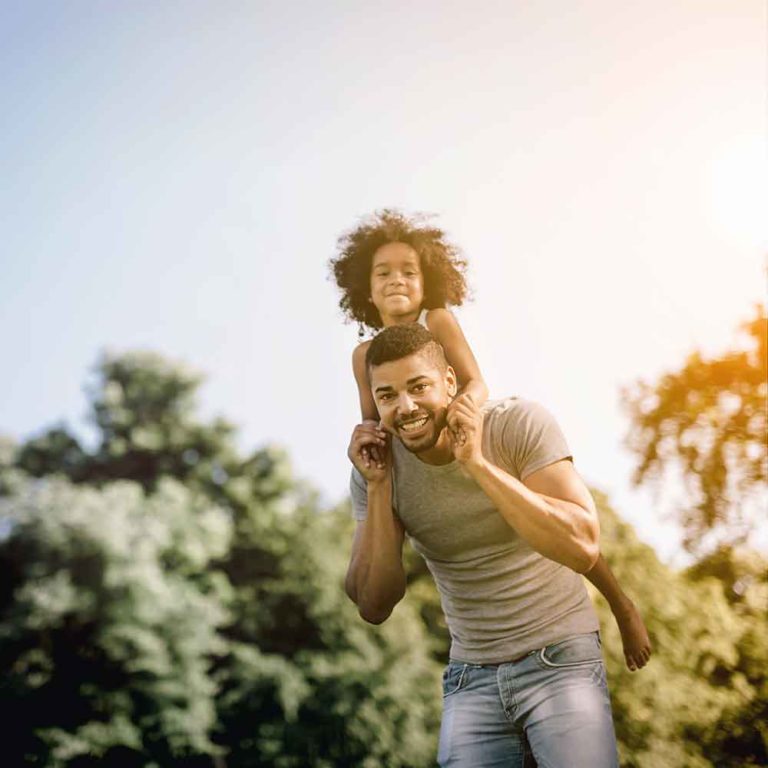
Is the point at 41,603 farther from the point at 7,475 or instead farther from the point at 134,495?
the point at 7,475

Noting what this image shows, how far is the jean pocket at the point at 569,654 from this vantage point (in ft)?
7.54

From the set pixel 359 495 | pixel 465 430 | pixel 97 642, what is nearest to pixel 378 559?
pixel 359 495

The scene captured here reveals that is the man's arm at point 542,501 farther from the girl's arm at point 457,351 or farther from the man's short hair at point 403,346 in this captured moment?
the girl's arm at point 457,351

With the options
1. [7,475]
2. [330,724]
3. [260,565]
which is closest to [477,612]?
[330,724]

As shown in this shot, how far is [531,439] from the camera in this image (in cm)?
240

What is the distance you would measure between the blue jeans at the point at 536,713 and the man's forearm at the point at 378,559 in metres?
0.34

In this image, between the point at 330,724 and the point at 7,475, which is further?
the point at 7,475

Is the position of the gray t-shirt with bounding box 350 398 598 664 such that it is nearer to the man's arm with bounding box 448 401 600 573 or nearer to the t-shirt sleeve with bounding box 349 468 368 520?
the man's arm with bounding box 448 401 600 573

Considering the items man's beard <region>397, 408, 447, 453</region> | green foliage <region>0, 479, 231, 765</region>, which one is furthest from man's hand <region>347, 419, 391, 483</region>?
green foliage <region>0, 479, 231, 765</region>

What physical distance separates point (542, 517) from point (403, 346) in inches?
29.7

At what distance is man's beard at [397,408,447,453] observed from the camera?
2.49 meters

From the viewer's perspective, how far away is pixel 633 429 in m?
7.57

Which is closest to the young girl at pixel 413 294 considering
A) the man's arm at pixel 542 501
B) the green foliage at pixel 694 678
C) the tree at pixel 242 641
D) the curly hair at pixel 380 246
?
the curly hair at pixel 380 246

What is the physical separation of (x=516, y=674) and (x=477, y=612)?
8.8 inches
